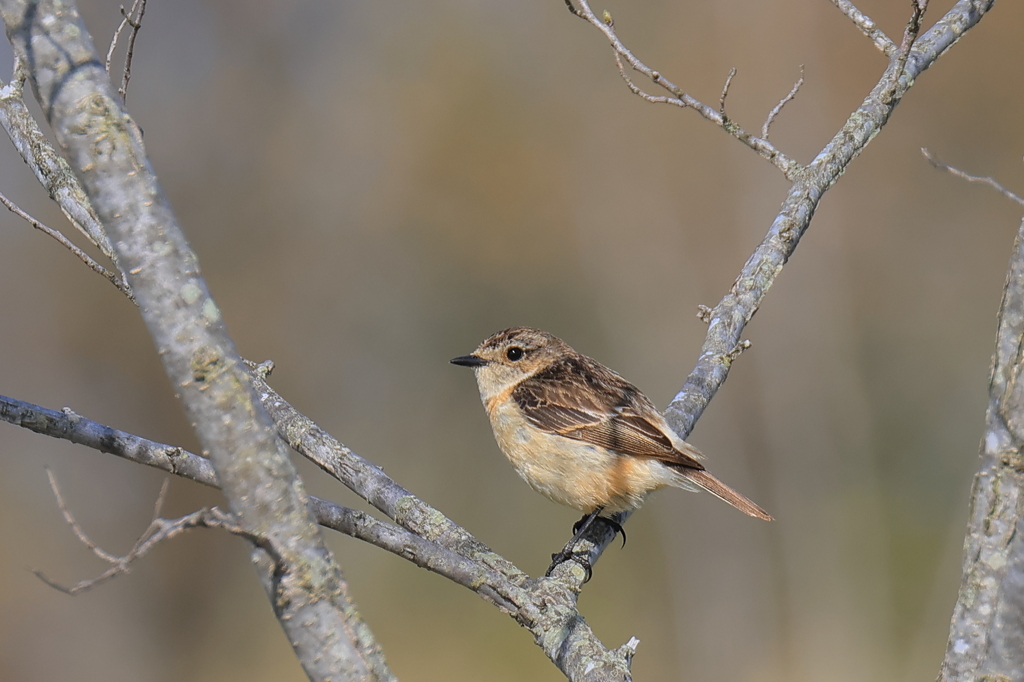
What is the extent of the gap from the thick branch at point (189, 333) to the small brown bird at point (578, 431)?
226 centimetres

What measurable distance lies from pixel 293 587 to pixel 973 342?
11.1m

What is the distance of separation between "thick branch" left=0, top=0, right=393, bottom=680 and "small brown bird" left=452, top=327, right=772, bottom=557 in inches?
89.1

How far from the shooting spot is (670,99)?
3.87 metres

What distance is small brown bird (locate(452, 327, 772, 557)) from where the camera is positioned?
3.86 metres

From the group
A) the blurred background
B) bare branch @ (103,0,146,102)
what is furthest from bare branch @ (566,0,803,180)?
the blurred background

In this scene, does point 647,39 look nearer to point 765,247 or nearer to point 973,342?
point 973,342

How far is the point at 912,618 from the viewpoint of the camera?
873 centimetres

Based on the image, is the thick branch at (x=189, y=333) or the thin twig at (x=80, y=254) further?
the thin twig at (x=80, y=254)

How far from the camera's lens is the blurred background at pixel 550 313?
29.0 ft

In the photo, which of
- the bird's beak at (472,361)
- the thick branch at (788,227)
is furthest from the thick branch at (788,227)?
the bird's beak at (472,361)

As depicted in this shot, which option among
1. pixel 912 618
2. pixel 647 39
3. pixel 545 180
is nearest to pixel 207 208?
pixel 545 180

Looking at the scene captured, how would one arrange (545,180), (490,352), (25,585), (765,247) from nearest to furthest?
(765,247), (490,352), (25,585), (545,180)

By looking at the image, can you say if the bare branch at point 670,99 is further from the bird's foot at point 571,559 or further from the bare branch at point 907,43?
the bird's foot at point 571,559

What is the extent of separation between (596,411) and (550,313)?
652 centimetres
